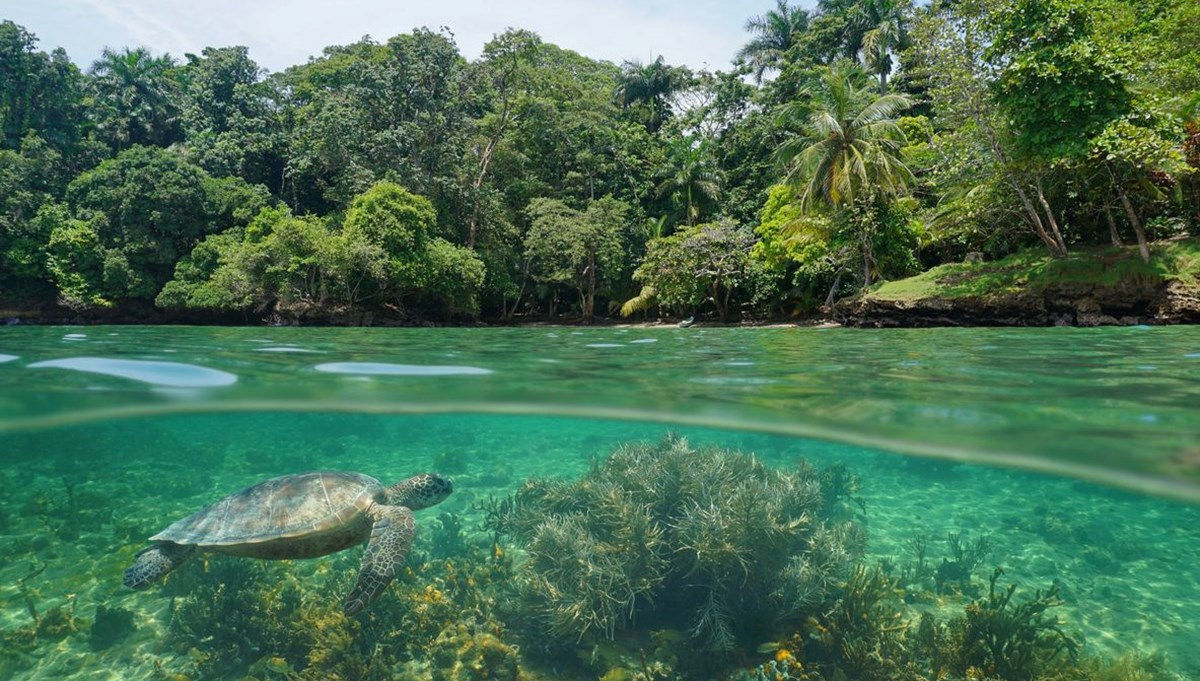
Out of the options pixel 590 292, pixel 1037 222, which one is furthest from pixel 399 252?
pixel 1037 222

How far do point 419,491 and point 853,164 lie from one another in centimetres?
2184

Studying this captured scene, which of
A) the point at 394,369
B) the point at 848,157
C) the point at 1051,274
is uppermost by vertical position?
the point at 848,157

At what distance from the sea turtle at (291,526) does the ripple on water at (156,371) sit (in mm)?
1490

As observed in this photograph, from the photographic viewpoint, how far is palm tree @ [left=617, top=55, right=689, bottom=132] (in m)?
46.7

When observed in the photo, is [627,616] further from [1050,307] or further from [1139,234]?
[1139,234]

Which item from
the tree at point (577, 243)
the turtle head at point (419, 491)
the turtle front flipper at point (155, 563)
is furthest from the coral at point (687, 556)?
the tree at point (577, 243)

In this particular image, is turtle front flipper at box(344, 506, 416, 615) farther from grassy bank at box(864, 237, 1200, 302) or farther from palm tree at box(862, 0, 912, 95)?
palm tree at box(862, 0, 912, 95)

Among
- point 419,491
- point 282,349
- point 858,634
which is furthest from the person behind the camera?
point 282,349

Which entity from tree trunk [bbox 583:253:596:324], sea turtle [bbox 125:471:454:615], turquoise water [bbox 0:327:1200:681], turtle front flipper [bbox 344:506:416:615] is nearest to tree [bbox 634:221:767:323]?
tree trunk [bbox 583:253:596:324]

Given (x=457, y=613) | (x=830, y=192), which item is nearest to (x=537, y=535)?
(x=457, y=613)

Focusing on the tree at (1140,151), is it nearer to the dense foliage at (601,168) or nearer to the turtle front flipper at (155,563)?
the dense foliage at (601,168)

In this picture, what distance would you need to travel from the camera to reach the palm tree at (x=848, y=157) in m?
23.6

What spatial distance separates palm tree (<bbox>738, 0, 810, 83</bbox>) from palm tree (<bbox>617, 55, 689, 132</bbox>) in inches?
199

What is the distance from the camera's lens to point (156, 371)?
6977 millimetres
